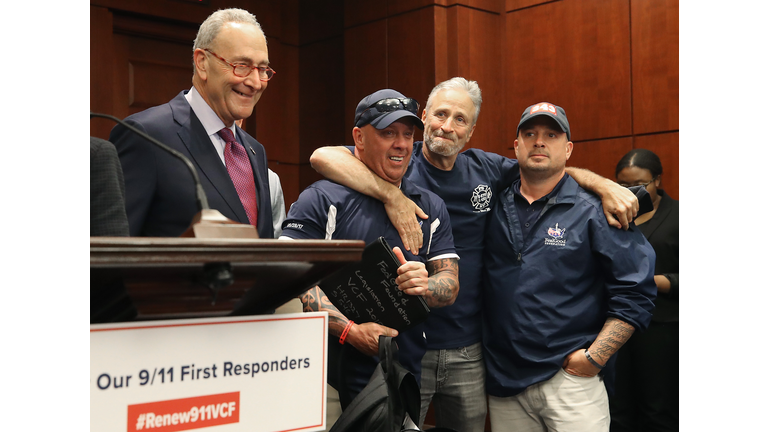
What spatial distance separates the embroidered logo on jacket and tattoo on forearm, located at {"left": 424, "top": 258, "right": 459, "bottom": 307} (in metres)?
0.44

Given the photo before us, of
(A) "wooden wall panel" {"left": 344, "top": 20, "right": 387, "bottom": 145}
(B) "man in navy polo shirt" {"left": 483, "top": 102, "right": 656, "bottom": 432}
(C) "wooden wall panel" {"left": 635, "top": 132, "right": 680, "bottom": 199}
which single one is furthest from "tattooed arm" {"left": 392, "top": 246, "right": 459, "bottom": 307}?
(A) "wooden wall panel" {"left": 344, "top": 20, "right": 387, "bottom": 145}

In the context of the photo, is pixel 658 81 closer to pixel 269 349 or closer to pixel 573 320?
pixel 573 320

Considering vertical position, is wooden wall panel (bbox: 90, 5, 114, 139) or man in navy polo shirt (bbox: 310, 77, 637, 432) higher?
wooden wall panel (bbox: 90, 5, 114, 139)

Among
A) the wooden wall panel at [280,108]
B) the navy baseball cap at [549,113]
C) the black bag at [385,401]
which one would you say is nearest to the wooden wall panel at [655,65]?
the navy baseball cap at [549,113]

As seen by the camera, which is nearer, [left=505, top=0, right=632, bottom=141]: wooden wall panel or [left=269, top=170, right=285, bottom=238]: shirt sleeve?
[left=269, top=170, right=285, bottom=238]: shirt sleeve

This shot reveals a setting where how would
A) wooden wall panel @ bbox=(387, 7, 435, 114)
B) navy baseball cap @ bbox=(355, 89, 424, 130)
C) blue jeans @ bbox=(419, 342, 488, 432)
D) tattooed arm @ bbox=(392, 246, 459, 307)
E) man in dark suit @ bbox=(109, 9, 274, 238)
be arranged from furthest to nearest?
wooden wall panel @ bbox=(387, 7, 435, 114) → blue jeans @ bbox=(419, 342, 488, 432) → navy baseball cap @ bbox=(355, 89, 424, 130) → tattooed arm @ bbox=(392, 246, 459, 307) → man in dark suit @ bbox=(109, 9, 274, 238)

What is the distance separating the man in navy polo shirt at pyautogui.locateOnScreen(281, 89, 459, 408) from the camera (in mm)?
1980

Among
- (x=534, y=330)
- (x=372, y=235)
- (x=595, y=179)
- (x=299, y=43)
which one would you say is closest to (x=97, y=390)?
(x=372, y=235)

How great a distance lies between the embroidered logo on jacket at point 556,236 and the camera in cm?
240

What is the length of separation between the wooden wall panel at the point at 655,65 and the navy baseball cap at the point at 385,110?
7.99 ft

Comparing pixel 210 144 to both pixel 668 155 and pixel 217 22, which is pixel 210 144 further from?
pixel 668 155

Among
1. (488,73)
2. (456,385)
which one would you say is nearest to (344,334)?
(456,385)

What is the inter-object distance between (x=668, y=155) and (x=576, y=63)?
896 mm

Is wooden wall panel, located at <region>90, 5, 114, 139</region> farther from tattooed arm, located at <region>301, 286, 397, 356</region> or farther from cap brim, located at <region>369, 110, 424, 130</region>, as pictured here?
tattooed arm, located at <region>301, 286, 397, 356</region>
